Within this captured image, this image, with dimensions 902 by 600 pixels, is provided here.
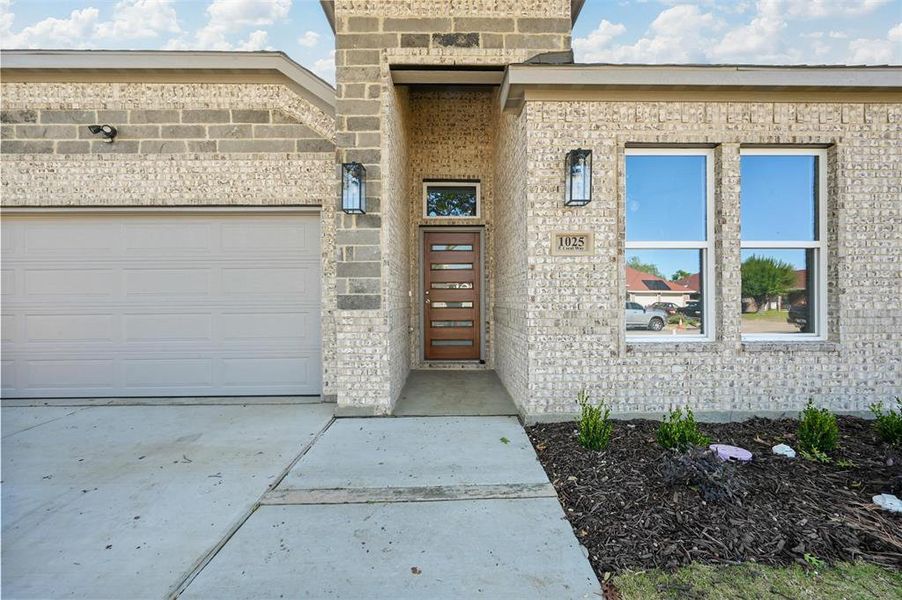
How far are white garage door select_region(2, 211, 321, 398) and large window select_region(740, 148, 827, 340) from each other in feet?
15.6

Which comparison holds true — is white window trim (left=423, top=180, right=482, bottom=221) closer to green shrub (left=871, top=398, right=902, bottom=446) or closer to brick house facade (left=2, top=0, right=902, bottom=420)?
brick house facade (left=2, top=0, right=902, bottom=420)

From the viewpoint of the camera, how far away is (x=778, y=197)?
13.2ft

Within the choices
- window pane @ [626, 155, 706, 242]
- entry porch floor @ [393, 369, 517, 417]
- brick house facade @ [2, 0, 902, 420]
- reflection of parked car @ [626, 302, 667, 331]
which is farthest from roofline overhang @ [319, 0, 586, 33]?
entry porch floor @ [393, 369, 517, 417]

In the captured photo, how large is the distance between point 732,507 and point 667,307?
2123 millimetres

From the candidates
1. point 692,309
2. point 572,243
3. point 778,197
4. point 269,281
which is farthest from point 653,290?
point 269,281

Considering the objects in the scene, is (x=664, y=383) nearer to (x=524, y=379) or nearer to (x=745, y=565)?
(x=524, y=379)

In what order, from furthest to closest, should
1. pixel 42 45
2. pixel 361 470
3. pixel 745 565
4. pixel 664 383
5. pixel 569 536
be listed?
pixel 42 45 < pixel 664 383 < pixel 361 470 < pixel 569 536 < pixel 745 565

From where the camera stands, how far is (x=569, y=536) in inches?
86.6

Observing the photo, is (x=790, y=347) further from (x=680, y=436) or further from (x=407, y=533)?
(x=407, y=533)

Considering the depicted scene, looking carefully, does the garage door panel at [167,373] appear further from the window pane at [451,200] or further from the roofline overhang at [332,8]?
the roofline overhang at [332,8]

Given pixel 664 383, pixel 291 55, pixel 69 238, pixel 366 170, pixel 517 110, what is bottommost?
pixel 664 383

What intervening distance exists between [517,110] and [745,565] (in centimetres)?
411

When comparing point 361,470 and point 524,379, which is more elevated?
point 524,379

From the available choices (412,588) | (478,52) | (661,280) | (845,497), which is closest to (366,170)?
(478,52)
